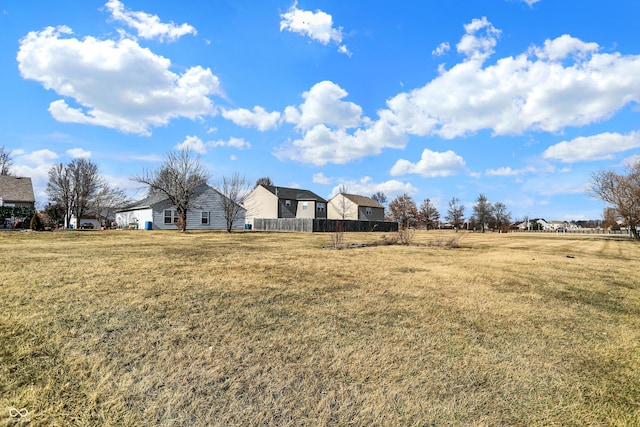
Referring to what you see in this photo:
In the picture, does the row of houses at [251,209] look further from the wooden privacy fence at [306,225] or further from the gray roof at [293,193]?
the wooden privacy fence at [306,225]

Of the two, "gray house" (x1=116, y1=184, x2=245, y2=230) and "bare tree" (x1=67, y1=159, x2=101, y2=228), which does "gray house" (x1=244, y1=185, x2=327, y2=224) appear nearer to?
"gray house" (x1=116, y1=184, x2=245, y2=230)

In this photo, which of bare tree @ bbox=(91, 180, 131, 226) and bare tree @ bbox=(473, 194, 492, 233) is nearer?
bare tree @ bbox=(91, 180, 131, 226)

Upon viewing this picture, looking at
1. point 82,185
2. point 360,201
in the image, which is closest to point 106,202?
point 82,185

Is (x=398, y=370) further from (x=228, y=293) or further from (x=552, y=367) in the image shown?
(x=228, y=293)

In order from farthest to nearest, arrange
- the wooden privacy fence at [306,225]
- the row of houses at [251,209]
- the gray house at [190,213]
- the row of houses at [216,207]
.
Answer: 1. the wooden privacy fence at [306,225]
2. the row of houses at [251,209]
3. the gray house at [190,213]
4. the row of houses at [216,207]

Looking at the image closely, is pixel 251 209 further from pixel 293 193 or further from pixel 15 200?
pixel 15 200

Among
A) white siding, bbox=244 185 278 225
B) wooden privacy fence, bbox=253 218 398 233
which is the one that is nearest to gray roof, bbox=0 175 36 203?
wooden privacy fence, bbox=253 218 398 233

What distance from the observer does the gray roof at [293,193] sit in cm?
4850

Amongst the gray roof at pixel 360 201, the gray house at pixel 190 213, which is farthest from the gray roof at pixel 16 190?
the gray roof at pixel 360 201

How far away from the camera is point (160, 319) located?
4.42 m

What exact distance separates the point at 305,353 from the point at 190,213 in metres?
35.1

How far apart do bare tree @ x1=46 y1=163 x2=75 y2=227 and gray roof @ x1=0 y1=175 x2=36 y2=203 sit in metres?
3.97

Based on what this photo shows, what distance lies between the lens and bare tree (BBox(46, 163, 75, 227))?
38.0 metres

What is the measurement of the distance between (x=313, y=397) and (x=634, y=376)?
3501 millimetres
